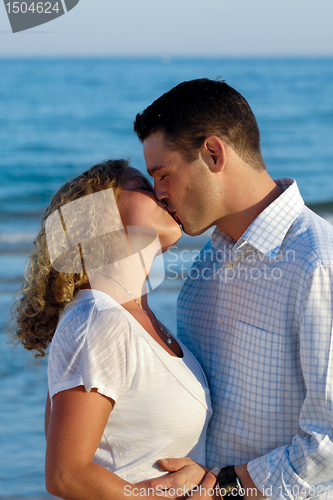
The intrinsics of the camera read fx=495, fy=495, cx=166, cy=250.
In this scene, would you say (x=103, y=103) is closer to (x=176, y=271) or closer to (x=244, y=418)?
(x=176, y=271)

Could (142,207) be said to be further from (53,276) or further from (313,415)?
(313,415)

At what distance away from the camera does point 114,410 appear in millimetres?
1873

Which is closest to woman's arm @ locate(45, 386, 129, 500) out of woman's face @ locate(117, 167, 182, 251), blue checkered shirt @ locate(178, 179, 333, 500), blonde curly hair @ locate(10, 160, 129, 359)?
blonde curly hair @ locate(10, 160, 129, 359)

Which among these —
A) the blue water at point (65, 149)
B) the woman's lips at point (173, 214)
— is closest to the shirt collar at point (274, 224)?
the woman's lips at point (173, 214)

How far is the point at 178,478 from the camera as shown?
1.96m

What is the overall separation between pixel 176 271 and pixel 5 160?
8.09 meters

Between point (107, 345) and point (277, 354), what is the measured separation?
68 centimetres

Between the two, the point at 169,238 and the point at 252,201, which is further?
the point at 169,238

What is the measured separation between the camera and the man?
1826 mm

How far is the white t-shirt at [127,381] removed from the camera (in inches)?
70.4

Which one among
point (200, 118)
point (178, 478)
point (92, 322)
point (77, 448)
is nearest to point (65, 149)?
point (200, 118)

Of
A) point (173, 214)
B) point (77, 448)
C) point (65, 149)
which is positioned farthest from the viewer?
point (65, 149)

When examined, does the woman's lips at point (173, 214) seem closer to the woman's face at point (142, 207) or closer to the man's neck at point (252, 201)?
the woman's face at point (142, 207)

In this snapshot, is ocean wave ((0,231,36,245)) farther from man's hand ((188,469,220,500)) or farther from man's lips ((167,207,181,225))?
man's hand ((188,469,220,500))
